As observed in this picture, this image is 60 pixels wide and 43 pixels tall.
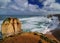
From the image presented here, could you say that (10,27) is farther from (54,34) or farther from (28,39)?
(54,34)

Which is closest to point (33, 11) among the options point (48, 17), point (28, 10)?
point (28, 10)

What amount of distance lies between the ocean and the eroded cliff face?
6 centimetres

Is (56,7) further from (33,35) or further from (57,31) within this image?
(33,35)

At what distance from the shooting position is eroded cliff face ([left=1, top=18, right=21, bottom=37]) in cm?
219

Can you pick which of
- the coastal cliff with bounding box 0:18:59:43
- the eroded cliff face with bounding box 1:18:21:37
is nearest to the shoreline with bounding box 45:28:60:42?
the coastal cliff with bounding box 0:18:59:43

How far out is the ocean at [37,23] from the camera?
2.22 metres

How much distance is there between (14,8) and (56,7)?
2.06 feet

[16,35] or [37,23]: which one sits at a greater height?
[37,23]

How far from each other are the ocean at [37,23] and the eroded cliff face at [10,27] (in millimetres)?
60

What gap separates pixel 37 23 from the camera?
2.25 metres

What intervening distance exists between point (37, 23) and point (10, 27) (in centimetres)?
40

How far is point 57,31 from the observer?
2279mm

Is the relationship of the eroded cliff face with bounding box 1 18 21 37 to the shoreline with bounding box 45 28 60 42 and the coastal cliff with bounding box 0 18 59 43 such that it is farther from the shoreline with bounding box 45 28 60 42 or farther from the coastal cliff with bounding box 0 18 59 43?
the shoreline with bounding box 45 28 60 42

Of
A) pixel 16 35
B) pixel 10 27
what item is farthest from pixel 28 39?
pixel 10 27
